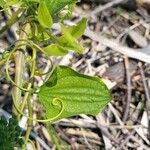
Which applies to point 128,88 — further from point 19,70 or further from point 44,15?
point 44,15

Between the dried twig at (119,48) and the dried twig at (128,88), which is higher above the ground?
the dried twig at (119,48)

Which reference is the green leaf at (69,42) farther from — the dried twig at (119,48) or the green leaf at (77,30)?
the dried twig at (119,48)

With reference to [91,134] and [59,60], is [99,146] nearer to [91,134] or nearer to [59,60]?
[91,134]

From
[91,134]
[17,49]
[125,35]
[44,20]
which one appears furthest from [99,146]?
[44,20]

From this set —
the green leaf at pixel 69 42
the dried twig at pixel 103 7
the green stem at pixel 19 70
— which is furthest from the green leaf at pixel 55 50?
the dried twig at pixel 103 7

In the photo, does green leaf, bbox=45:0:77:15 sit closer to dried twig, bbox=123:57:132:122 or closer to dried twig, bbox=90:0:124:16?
dried twig, bbox=123:57:132:122

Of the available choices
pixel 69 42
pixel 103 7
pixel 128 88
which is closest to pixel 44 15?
pixel 69 42

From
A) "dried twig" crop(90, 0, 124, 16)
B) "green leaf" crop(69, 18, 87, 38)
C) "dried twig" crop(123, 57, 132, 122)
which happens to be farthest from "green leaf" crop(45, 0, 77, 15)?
"dried twig" crop(90, 0, 124, 16)

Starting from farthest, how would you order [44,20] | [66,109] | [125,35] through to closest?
1. [125,35]
2. [66,109]
3. [44,20]
